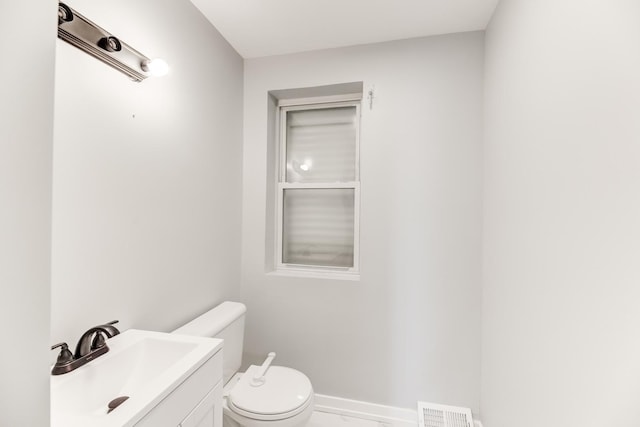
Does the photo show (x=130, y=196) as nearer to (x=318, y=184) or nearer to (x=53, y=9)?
(x=53, y=9)

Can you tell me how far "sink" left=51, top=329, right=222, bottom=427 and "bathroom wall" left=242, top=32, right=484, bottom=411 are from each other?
0.95 meters

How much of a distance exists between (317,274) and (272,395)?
0.78 m

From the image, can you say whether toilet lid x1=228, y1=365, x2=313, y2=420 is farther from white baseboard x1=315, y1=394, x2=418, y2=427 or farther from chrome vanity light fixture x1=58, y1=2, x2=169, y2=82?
chrome vanity light fixture x1=58, y1=2, x2=169, y2=82

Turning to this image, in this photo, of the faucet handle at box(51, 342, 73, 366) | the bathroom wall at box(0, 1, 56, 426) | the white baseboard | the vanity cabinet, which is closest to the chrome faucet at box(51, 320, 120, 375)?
the faucet handle at box(51, 342, 73, 366)

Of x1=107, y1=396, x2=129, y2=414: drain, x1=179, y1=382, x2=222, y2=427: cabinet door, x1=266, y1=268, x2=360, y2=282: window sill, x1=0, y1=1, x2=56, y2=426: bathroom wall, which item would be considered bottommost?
x1=179, y1=382, x2=222, y2=427: cabinet door

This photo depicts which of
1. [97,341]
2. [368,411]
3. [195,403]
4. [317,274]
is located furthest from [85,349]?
[368,411]

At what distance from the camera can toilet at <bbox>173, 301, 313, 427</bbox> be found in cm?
133

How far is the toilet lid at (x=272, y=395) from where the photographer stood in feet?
4.37

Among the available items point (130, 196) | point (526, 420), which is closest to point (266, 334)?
point (130, 196)

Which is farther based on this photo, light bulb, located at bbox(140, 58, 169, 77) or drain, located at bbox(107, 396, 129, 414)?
light bulb, located at bbox(140, 58, 169, 77)

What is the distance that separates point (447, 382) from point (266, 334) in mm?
1177

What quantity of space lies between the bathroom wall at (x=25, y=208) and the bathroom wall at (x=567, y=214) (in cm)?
112

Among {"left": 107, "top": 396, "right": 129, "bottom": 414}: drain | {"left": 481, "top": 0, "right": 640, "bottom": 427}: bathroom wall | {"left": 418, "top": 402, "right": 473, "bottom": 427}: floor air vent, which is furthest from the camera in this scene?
{"left": 418, "top": 402, "right": 473, "bottom": 427}: floor air vent

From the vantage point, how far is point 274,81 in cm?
199
